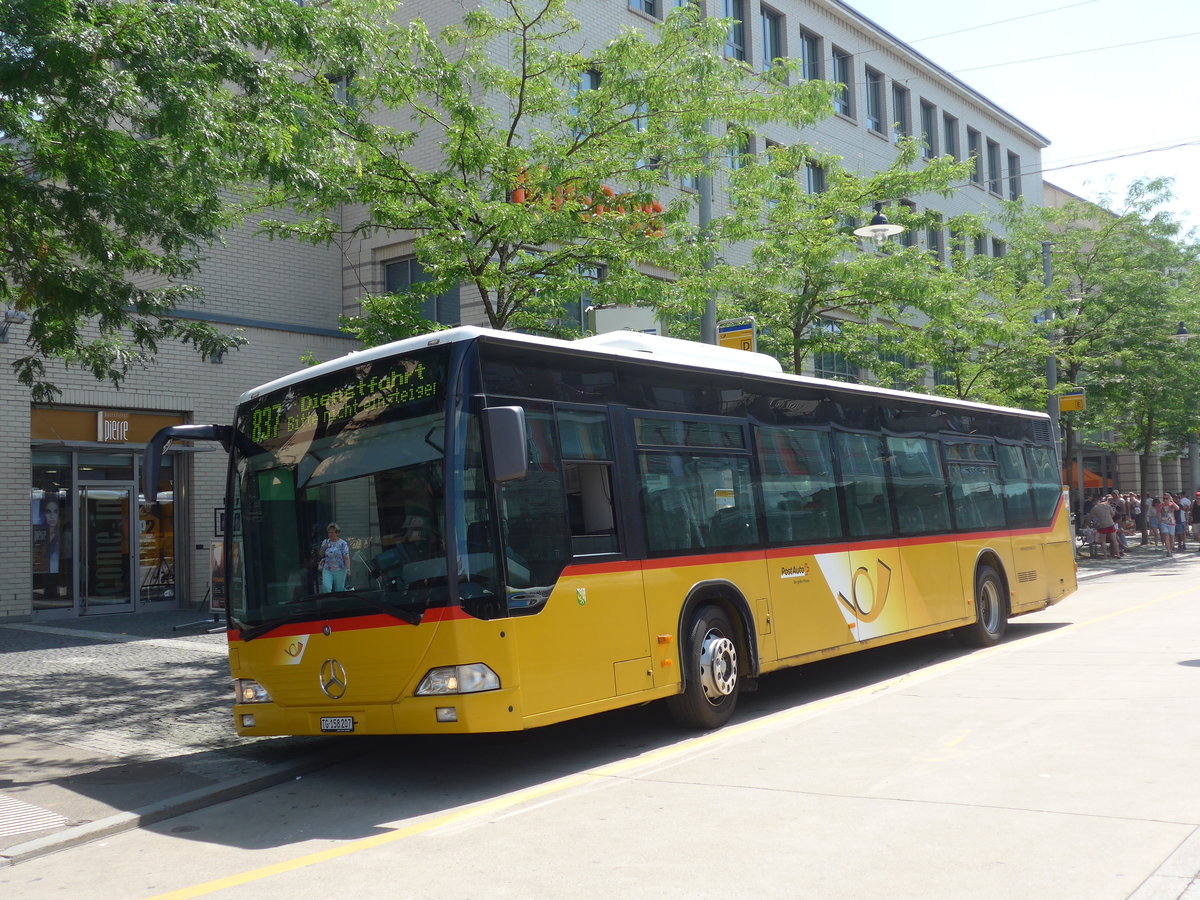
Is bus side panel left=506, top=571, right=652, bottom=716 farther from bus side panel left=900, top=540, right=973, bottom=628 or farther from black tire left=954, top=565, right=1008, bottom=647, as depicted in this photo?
black tire left=954, top=565, right=1008, bottom=647

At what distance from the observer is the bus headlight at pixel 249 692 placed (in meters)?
8.06

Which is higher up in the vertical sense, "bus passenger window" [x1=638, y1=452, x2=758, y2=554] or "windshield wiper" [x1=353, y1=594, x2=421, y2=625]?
"bus passenger window" [x1=638, y1=452, x2=758, y2=554]

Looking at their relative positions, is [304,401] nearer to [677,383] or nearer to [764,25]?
[677,383]

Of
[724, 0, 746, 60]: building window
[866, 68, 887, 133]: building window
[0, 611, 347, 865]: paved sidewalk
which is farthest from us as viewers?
[866, 68, 887, 133]: building window

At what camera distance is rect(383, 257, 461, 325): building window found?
21172 millimetres

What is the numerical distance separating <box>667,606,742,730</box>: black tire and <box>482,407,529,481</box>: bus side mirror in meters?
2.53

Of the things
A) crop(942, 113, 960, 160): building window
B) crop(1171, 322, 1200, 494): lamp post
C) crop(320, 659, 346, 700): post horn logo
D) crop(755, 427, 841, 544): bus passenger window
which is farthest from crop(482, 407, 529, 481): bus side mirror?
crop(942, 113, 960, 160): building window

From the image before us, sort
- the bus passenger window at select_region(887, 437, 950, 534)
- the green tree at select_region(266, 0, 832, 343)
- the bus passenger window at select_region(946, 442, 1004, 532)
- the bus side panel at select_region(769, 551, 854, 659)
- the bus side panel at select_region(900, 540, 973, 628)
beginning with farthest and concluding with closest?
the bus passenger window at select_region(946, 442, 1004, 532)
the green tree at select_region(266, 0, 832, 343)
the bus passenger window at select_region(887, 437, 950, 534)
the bus side panel at select_region(900, 540, 973, 628)
the bus side panel at select_region(769, 551, 854, 659)

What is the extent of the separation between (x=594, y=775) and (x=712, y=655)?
181cm

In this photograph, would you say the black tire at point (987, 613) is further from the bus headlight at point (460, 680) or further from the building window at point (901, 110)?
the building window at point (901, 110)

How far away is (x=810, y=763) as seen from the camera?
7.48 m

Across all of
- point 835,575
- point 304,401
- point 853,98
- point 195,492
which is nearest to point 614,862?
point 304,401

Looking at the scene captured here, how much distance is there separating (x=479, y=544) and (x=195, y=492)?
14500 millimetres

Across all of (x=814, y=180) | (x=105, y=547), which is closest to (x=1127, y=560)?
(x=814, y=180)
